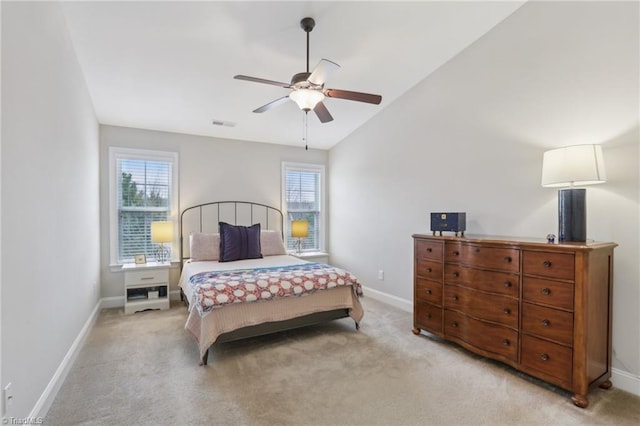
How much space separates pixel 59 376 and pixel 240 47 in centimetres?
301

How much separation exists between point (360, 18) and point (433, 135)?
5.17 ft

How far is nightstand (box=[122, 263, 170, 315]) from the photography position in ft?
12.8

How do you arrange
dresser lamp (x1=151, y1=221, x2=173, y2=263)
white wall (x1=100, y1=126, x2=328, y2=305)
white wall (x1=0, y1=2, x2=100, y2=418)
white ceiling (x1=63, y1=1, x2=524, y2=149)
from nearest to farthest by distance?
white wall (x1=0, y1=2, x2=100, y2=418), white ceiling (x1=63, y1=1, x2=524, y2=149), dresser lamp (x1=151, y1=221, x2=173, y2=263), white wall (x1=100, y1=126, x2=328, y2=305)

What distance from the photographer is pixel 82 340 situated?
9.65ft

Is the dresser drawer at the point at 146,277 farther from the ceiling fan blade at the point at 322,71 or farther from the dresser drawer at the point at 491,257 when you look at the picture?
the dresser drawer at the point at 491,257

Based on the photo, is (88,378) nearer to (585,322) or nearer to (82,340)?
(82,340)

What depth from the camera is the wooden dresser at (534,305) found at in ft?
6.66

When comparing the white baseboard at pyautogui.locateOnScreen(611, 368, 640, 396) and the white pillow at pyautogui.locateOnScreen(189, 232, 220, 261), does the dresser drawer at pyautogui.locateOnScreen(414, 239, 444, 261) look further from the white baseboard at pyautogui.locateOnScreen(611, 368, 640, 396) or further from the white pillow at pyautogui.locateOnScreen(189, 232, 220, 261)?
the white pillow at pyautogui.locateOnScreen(189, 232, 220, 261)

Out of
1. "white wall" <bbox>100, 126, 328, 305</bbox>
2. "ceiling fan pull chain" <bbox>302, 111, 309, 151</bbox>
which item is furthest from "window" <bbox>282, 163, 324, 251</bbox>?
"ceiling fan pull chain" <bbox>302, 111, 309, 151</bbox>

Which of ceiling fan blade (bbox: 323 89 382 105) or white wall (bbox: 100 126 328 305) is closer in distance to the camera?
ceiling fan blade (bbox: 323 89 382 105)

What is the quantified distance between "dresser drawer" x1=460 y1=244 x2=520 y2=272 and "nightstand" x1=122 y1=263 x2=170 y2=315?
141 inches

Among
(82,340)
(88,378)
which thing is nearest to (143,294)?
(82,340)

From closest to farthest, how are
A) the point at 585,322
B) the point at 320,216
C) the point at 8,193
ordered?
the point at 8,193, the point at 585,322, the point at 320,216

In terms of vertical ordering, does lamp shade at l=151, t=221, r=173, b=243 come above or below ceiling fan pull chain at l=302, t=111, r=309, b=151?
below
